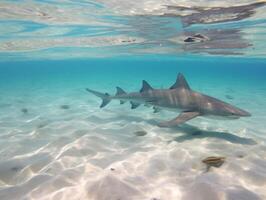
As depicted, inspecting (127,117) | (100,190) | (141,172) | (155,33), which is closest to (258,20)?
(155,33)

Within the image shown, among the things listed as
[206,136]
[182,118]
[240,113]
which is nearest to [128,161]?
[182,118]

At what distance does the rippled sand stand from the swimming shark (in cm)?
92

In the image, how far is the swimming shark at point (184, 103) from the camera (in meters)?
9.02

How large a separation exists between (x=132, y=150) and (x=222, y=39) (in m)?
15.4

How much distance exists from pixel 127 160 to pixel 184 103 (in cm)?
376

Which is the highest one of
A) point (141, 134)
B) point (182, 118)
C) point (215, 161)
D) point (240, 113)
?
point (240, 113)

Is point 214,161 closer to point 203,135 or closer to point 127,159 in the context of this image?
point 127,159

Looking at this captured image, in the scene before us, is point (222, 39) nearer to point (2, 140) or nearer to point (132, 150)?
point (132, 150)

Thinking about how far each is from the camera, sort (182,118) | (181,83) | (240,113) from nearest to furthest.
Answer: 1. (240,113)
2. (182,118)
3. (181,83)

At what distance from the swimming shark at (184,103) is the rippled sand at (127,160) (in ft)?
3.03

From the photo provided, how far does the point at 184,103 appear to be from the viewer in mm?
10211

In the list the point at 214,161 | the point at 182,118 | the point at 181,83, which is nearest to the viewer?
the point at 214,161

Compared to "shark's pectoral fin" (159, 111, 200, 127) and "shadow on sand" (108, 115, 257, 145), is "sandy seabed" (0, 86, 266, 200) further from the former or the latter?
"shark's pectoral fin" (159, 111, 200, 127)

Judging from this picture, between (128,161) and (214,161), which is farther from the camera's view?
(128,161)
